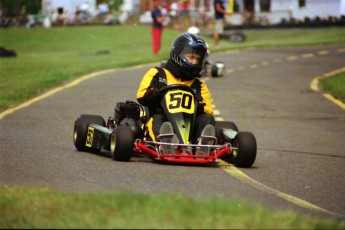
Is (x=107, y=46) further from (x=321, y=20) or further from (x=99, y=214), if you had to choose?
(x=99, y=214)

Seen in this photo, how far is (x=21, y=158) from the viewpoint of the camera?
10836 mm

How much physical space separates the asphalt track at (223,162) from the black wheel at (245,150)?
96 millimetres

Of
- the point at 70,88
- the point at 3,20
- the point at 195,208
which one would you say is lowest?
the point at 3,20

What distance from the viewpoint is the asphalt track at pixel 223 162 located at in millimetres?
8922

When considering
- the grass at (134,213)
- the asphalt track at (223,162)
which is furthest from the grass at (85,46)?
the grass at (134,213)

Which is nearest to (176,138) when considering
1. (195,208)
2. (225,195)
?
(225,195)

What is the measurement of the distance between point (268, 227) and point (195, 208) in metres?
0.56

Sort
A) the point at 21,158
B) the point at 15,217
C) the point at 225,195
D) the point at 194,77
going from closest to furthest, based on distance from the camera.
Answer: the point at 15,217, the point at 225,195, the point at 21,158, the point at 194,77

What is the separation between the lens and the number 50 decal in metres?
11.3

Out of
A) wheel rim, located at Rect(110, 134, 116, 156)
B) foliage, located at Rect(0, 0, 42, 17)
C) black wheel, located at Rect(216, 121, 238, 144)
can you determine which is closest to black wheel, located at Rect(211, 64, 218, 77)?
black wheel, located at Rect(216, 121, 238, 144)

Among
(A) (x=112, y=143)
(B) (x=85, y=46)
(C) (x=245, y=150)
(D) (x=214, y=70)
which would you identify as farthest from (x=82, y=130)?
(B) (x=85, y=46)

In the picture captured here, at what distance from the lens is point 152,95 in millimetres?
11398

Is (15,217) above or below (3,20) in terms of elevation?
above

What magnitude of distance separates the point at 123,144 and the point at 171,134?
49cm
